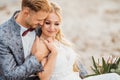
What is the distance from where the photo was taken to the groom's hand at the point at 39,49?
3658 millimetres

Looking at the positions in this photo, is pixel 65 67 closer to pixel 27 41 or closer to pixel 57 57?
pixel 57 57

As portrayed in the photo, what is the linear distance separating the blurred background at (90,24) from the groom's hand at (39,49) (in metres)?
3.14

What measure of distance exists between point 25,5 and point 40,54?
0.40 m

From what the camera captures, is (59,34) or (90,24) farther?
(90,24)

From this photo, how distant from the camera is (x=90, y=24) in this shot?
8.25 m

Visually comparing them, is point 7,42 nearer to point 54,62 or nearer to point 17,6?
point 54,62

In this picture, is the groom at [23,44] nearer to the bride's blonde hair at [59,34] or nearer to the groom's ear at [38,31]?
the groom's ear at [38,31]

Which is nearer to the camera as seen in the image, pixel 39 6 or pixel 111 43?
pixel 39 6

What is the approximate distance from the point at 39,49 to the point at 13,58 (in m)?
0.21

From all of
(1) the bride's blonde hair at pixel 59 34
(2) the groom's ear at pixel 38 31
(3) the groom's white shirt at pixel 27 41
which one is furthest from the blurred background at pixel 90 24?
(3) the groom's white shirt at pixel 27 41

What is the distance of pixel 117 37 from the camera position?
310 inches

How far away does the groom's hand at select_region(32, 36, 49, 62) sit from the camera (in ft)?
12.0

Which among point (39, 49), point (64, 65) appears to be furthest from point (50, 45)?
point (64, 65)

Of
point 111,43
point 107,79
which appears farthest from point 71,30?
point 107,79
